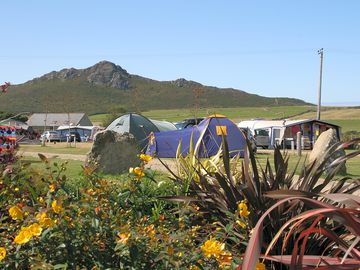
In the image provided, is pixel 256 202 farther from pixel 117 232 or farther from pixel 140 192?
pixel 117 232

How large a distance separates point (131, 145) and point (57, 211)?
1034 centimetres

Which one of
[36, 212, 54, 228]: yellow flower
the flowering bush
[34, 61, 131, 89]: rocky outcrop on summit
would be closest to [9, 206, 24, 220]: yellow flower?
the flowering bush

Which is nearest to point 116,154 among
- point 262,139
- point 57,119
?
point 262,139

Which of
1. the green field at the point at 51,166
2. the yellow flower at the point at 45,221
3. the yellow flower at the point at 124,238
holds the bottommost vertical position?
the green field at the point at 51,166

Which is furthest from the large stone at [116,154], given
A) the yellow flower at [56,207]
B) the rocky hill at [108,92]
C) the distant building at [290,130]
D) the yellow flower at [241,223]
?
the rocky hill at [108,92]

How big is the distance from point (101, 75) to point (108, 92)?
17529mm

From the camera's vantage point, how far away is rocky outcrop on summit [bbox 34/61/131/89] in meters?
161

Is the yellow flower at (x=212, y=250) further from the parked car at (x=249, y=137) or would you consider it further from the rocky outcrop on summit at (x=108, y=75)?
the rocky outcrop on summit at (x=108, y=75)

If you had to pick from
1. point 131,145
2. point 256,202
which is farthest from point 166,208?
point 131,145

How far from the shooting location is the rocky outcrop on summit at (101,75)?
16112 cm

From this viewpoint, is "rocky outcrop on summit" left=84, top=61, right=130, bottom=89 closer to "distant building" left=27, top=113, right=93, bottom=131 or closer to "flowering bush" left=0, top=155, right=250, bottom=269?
"distant building" left=27, top=113, right=93, bottom=131

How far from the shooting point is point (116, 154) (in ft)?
40.7

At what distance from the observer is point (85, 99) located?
468 ft

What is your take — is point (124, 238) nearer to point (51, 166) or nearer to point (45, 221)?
point (45, 221)
